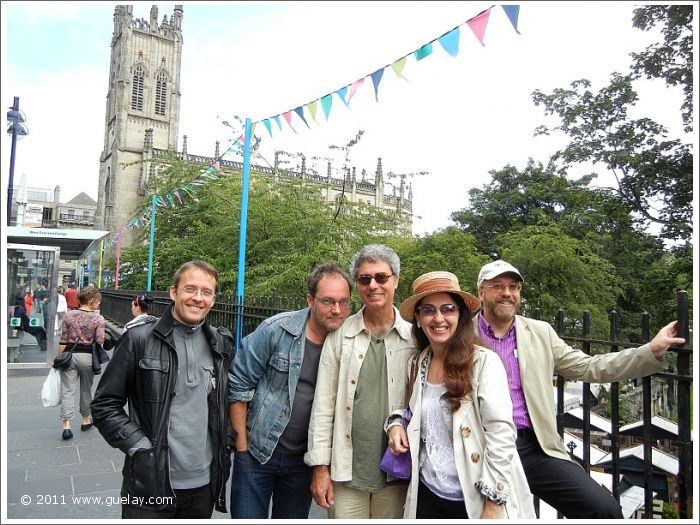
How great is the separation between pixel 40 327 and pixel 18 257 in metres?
1.43

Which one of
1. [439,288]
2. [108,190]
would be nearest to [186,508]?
[439,288]

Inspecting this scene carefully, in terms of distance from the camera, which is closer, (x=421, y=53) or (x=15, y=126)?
(x=421, y=53)

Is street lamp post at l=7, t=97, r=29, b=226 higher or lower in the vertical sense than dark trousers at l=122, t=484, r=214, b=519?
higher

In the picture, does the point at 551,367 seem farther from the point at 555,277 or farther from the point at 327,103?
the point at 555,277

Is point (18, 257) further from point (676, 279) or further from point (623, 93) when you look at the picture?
point (623, 93)

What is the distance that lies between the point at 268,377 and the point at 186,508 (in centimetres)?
73

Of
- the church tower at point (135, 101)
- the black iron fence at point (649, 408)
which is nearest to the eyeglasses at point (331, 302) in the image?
the black iron fence at point (649, 408)

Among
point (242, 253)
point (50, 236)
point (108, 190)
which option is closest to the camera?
point (242, 253)

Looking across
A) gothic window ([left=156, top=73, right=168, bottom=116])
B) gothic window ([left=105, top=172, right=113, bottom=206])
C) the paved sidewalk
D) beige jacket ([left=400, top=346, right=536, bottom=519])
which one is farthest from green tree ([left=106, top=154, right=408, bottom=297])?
gothic window ([left=156, top=73, right=168, bottom=116])

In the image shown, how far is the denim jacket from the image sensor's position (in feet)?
8.63

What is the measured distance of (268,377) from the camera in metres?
2.74

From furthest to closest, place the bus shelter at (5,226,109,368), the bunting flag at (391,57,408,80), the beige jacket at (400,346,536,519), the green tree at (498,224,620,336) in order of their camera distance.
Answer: the green tree at (498,224,620,336) < the bus shelter at (5,226,109,368) < the bunting flag at (391,57,408,80) < the beige jacket at (400,346,536,519)

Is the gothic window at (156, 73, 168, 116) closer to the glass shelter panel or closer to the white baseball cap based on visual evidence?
the glass shelter panel

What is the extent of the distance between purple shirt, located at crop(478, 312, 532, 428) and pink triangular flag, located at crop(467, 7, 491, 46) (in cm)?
264
